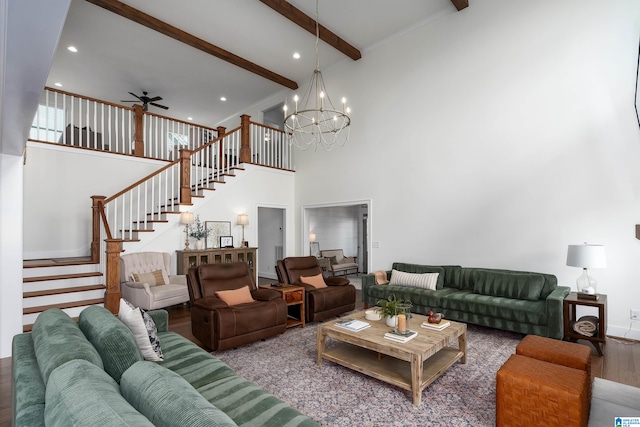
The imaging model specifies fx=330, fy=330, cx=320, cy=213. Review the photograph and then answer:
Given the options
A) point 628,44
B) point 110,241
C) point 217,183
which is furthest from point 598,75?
point 110,241

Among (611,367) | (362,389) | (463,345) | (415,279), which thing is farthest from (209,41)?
(611,367)

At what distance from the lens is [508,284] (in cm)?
445

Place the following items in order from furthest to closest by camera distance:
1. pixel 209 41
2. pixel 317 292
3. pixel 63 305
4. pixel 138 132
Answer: pixel 138 132, pixel 209 41, pixel 317 292, pixel 63 305

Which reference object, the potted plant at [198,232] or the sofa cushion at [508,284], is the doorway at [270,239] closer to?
the potted plant at [198,232]

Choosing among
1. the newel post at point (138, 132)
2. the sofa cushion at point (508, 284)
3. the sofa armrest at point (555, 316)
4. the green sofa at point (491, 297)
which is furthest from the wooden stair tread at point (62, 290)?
the sofa armrest at point (555, 316)

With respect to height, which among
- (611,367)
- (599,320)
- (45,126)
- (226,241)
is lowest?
(611,367)

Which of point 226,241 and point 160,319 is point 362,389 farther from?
point 226,241

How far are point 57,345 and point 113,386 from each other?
0.57 m

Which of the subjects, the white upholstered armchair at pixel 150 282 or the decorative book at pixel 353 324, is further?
the white upholstered armchair at pixel 150 282

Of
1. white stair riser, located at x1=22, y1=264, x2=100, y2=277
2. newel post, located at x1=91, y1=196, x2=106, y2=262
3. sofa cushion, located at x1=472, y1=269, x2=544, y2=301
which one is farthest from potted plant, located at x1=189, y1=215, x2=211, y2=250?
sofa cushion, located at x1=472, y1=269, x2=544, y2=301

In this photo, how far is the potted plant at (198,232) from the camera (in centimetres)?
649

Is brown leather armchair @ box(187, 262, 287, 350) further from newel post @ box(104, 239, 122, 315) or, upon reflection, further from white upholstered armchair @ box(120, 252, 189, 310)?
newel post @ box(104, 239, 122, 315)

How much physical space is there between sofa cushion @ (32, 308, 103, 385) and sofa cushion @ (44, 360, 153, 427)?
0.58 feet

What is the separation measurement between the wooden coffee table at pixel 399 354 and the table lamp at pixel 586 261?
5.49 feet
